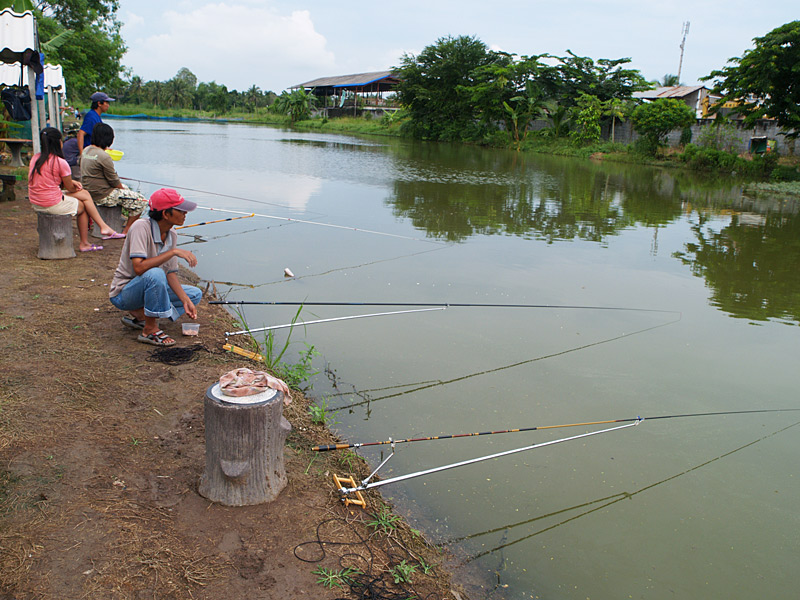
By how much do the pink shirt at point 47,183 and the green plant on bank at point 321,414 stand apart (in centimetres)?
364

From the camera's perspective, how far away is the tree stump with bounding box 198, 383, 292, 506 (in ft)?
8.07

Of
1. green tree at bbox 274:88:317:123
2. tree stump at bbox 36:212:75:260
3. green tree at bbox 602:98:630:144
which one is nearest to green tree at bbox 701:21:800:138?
green tree at bbox 602:98:630:144

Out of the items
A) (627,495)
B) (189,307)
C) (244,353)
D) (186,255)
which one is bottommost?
(627,495)

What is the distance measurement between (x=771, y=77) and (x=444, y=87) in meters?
24.3

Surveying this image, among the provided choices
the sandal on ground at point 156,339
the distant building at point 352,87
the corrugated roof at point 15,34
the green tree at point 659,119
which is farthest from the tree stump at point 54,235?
the distant building at point 352,87

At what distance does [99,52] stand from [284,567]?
28.0 meters

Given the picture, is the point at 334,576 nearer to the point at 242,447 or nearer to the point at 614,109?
the point at 242,447

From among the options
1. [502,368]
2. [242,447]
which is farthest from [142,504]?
[502,368]

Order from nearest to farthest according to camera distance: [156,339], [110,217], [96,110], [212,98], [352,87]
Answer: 1. [156,339]
2. [96,110]
3. [110,217]
4. [352,87]
5. [212,98]

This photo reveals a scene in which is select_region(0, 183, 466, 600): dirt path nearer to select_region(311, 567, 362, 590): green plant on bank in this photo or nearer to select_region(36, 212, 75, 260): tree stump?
select_region(311, 567, 362, 590): green plant on bank

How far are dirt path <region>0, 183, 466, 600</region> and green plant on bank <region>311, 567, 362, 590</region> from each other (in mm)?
12

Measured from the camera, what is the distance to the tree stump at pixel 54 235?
5805 millimetres

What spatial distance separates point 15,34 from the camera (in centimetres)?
750

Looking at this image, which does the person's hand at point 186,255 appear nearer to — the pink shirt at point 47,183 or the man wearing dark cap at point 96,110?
the pink shirt at point 47,183
